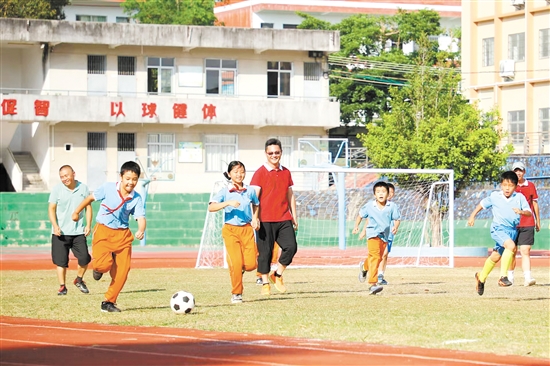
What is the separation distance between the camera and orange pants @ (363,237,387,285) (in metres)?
15.7

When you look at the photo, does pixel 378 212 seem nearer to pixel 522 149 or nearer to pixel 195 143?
pixel 195 143

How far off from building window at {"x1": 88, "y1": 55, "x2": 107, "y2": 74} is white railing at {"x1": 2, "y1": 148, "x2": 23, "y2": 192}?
5.25 metres

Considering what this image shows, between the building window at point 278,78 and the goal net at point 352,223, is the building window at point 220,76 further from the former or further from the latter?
the goal net at point 352,223

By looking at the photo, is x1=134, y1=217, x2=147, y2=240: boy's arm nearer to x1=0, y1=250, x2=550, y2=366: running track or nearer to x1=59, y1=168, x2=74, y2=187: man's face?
x1=0, y1=250, x2=550, y2=366: running track

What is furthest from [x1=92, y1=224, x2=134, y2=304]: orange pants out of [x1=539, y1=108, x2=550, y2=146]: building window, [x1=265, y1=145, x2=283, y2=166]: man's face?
[x1=539, y1=108, x2=550, y2=146]: building window

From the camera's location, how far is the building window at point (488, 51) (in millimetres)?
54031

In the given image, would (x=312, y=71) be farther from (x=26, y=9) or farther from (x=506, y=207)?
(x=506, y=207)

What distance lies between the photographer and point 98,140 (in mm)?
46938

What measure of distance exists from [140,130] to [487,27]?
738 inches

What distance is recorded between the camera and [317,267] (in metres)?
25.8

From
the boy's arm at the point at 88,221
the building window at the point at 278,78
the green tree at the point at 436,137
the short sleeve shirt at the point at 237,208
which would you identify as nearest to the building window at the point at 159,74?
the building window at the point at 278,78

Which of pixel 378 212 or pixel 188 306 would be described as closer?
pixel 188 306

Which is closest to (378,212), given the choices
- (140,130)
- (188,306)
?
(188,306)

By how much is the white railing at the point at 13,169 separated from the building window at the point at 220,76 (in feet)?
29.3
